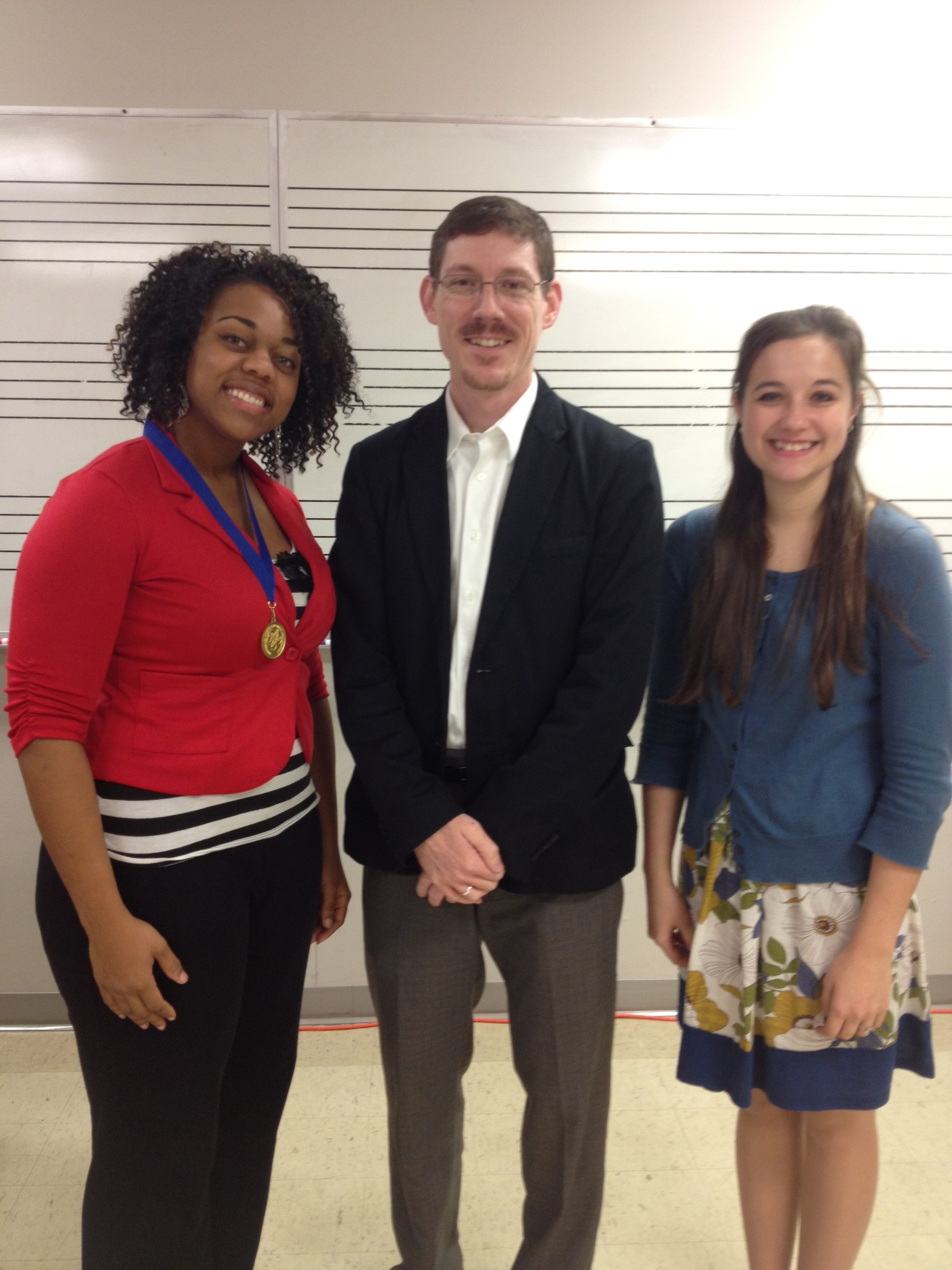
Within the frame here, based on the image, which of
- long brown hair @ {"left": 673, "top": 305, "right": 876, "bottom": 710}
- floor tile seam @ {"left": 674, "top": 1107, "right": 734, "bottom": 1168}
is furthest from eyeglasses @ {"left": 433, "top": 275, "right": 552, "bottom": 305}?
floor tile seam @ {"left": 674, "top": 1107, "right": 734, "bottom": 1168}

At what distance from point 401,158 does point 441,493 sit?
1438 millimetres

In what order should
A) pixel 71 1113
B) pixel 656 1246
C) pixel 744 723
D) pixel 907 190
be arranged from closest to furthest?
pixel 744 723 → pixel 656 1246 → pixel 71 1113 → pixel 907 190

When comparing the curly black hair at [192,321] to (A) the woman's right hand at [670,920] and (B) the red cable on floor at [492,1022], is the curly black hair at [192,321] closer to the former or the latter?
(A) the woman's right hand at [670,920]

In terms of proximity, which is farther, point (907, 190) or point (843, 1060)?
point (907, 190)

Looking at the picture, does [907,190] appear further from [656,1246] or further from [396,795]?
[656,1246]

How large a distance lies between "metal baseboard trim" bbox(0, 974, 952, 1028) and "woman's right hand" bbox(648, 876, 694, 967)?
1.28 metres

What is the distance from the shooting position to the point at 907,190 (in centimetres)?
247

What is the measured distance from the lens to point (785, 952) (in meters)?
1.40

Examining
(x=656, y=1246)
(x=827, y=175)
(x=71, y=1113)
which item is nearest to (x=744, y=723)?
(x=656, y=1246)

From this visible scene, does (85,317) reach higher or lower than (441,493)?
higher

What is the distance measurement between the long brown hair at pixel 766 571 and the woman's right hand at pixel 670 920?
36 cm

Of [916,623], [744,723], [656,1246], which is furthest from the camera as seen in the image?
[656,1246]

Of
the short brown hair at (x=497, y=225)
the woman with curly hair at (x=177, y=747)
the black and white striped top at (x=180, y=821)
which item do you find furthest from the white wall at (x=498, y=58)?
the black and white striped top at (x=180, y=821)

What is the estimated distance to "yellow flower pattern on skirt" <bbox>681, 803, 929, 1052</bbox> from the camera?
139 centimetres
